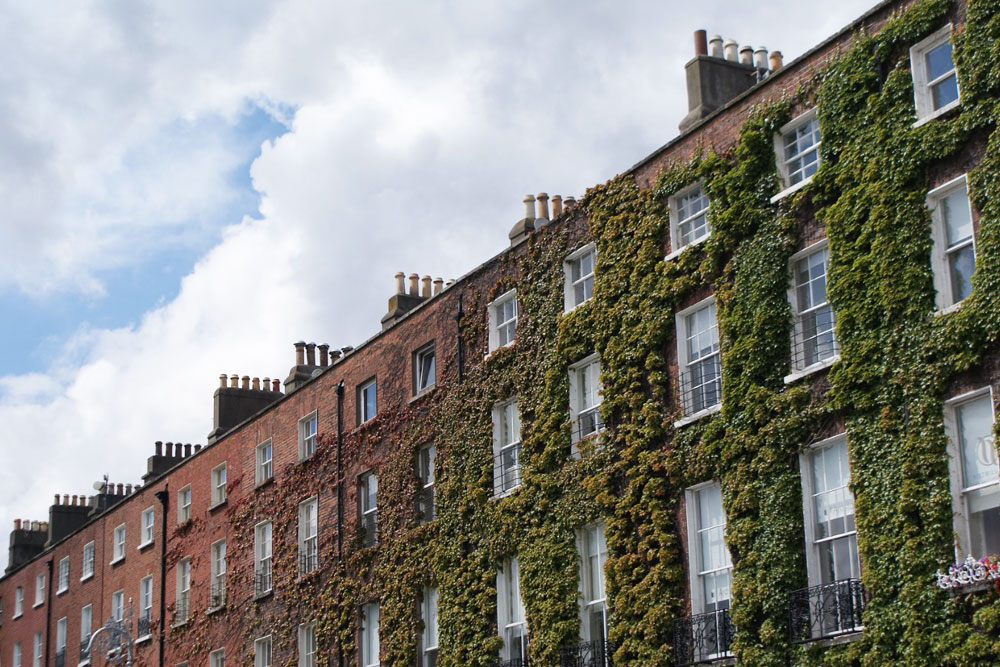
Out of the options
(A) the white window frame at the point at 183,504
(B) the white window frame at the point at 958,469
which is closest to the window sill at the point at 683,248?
(B) the white window frame at the point at 958,469

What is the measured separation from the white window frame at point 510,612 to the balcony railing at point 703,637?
5.04m

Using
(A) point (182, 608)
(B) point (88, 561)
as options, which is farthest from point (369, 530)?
(B) point (88, 561)

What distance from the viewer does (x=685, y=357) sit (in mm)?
27703

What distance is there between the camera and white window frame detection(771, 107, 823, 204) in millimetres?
25391

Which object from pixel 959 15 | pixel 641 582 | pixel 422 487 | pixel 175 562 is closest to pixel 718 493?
pixel 641 582

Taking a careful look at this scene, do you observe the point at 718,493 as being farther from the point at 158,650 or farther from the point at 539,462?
the point at 158,650

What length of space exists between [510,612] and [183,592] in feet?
57.8

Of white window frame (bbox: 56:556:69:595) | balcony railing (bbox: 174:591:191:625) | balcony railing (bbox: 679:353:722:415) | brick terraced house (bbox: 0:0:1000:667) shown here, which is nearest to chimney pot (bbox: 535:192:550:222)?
brick terraced house (bbox: 0:0:1000:667)

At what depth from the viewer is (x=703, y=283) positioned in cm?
2731

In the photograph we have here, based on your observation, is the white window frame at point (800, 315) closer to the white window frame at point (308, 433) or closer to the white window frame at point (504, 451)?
the white window frame at point (504, 451)

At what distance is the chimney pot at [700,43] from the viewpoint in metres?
30.3

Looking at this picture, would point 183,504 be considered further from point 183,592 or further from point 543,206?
point 543,206

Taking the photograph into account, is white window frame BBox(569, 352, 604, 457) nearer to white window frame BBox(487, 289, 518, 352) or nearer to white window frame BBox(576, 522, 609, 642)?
white window frame BBox(576, 522, 609, 642)

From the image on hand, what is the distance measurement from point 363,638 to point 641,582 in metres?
11.2
